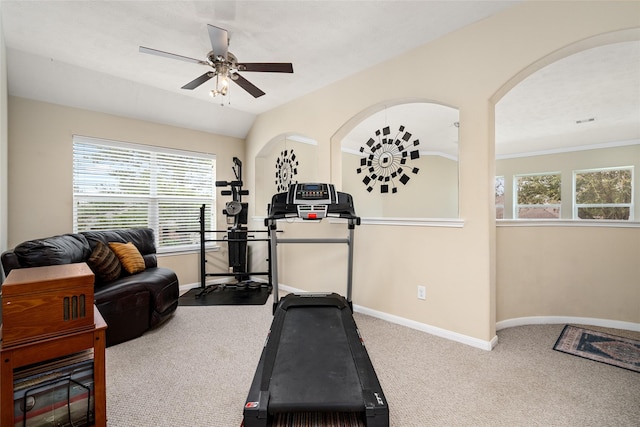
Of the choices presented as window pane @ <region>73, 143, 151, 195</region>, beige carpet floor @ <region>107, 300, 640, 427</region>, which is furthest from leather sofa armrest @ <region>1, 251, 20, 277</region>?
window pane @ <region>73, 143, 151, 195</region>

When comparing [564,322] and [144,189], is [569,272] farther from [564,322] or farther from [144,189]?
[144,189]

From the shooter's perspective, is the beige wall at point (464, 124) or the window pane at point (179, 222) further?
the window pane at point (179, 222)

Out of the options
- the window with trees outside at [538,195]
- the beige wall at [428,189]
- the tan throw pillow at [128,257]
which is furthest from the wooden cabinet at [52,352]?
the window with trees outside at [538,195]

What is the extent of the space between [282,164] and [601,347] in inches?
168

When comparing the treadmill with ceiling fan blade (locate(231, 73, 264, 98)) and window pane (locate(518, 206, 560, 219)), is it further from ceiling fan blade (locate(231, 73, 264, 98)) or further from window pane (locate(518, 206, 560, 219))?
window pane (locate(518, 206, 560, 219))

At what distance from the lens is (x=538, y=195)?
670 cm

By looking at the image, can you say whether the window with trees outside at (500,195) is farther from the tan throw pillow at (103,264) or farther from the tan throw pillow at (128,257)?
the tan throw pillow at (103,264)

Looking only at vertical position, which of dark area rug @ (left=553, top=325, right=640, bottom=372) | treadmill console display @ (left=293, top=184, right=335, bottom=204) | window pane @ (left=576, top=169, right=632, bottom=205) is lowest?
dark area rug @ (left=553, top=325, right=640, bottom=372)

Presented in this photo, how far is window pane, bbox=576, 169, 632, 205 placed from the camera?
5598 mm

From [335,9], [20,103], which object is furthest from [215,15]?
[20,103]

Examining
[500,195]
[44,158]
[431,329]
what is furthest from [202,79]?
[500,195]

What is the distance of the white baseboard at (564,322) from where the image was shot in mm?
2816

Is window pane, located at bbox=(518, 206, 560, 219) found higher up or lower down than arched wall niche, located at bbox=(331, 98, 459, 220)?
lower down

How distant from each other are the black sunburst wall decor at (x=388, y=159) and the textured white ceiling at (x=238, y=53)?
0.83 metres
